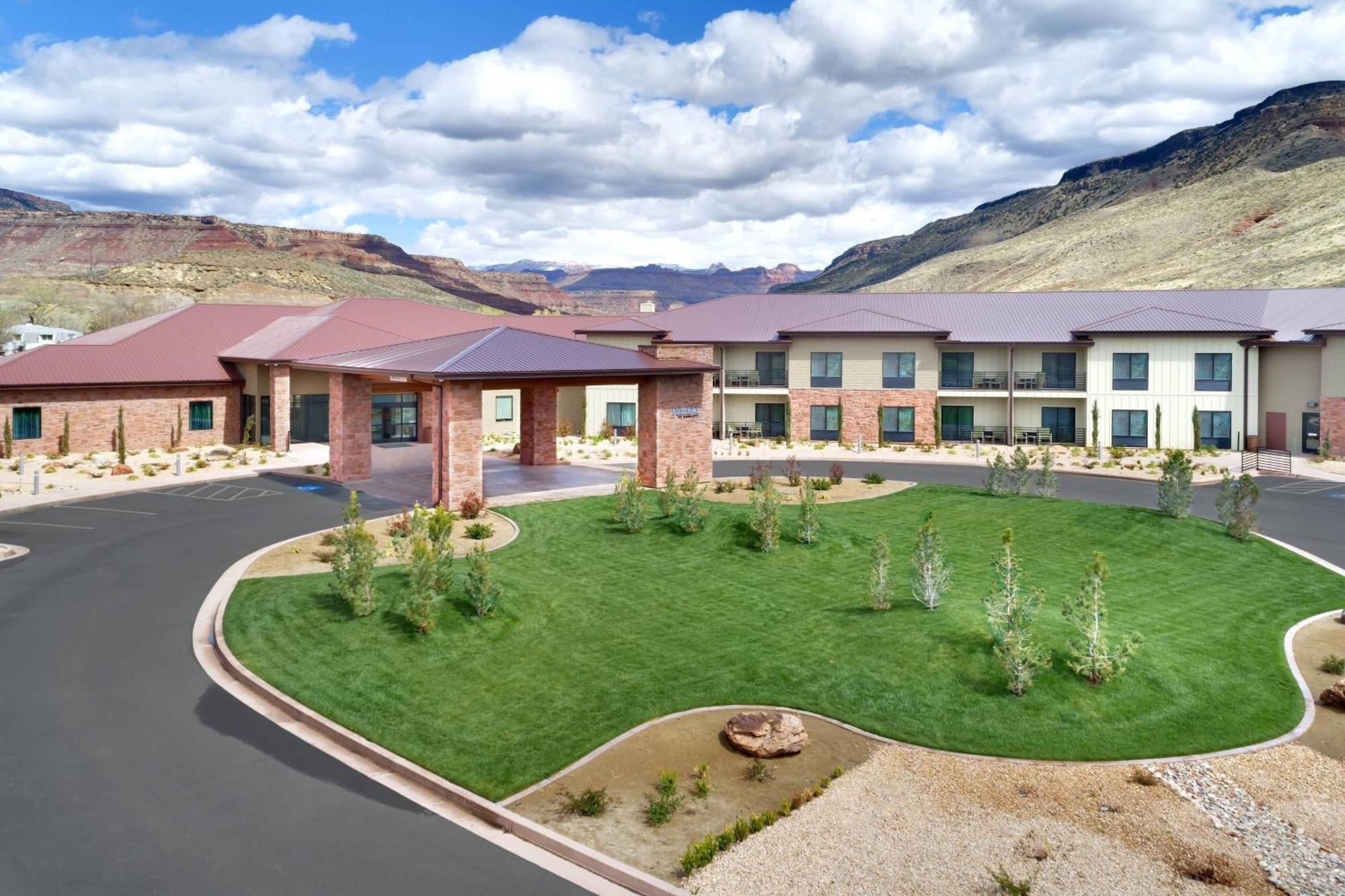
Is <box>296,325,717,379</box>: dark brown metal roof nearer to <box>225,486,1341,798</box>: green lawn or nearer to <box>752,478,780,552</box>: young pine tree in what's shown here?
<box>225,486,1341,798</box>: green lawn

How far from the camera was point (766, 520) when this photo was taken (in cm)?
2145

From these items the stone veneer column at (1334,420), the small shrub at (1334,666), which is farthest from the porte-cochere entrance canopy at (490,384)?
the stone veneer column at (1334,420)

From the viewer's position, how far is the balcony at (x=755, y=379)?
168ft

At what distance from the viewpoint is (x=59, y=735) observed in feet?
40.3

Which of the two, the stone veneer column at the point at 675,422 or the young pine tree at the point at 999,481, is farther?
the stone veneer column at the point at 675,422

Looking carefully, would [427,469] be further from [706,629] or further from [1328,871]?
[1328,871]

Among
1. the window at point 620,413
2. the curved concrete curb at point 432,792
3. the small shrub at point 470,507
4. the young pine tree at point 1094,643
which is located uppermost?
the window at point 620,413

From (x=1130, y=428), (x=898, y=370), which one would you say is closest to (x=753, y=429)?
(x=898, y=370)

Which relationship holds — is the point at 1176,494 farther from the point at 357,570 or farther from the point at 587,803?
the point at 357,570

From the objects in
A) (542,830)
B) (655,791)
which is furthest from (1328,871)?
(542,830)

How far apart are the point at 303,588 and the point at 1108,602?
54.1ft

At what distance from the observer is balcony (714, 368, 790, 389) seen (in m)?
51.2

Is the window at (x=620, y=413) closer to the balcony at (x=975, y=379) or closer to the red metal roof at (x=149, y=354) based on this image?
the balcony at (x=975, y=379)

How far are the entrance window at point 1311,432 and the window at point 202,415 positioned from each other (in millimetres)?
54546
